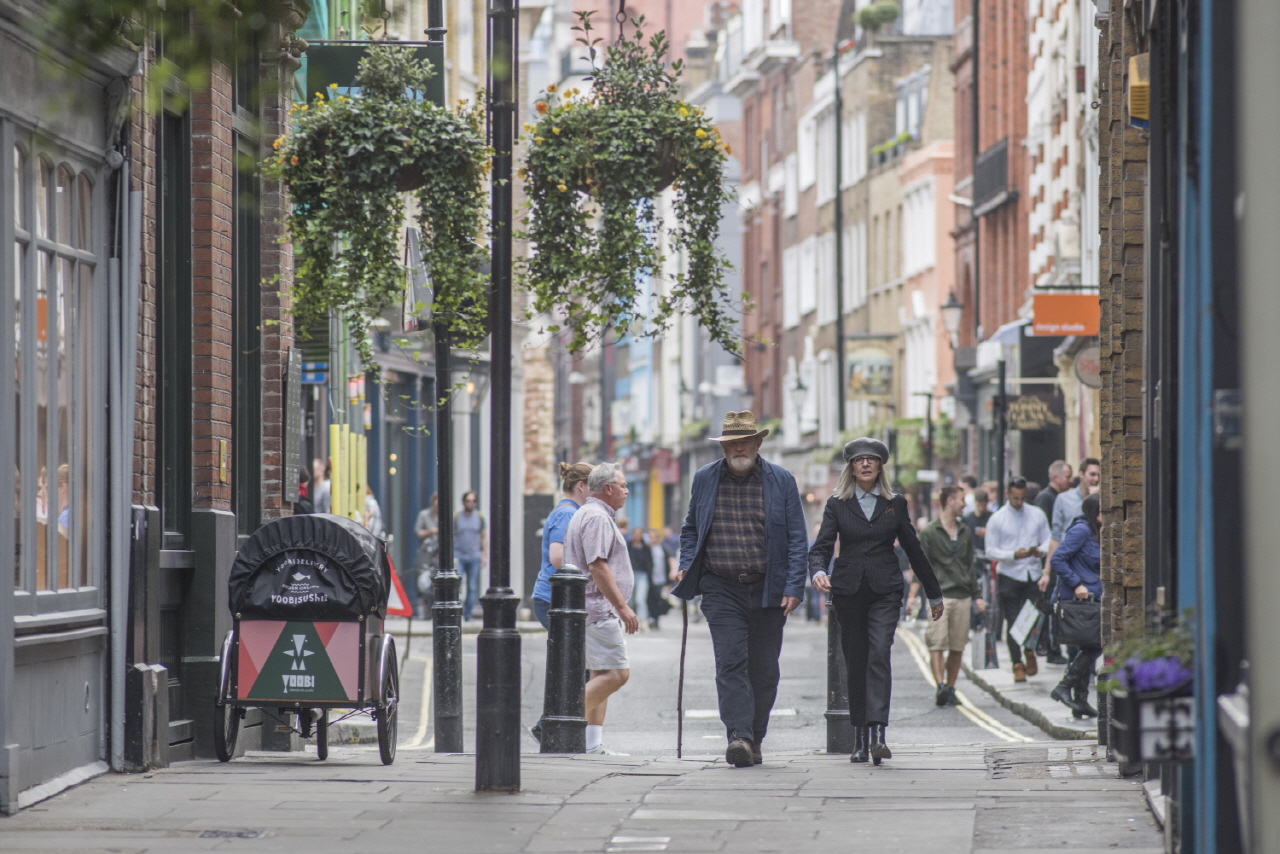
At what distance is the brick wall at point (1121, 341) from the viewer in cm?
1108

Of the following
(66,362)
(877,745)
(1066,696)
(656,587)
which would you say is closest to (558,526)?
(877,745)

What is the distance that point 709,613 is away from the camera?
1195 centimetres

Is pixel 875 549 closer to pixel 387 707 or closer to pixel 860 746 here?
pixel 860 746

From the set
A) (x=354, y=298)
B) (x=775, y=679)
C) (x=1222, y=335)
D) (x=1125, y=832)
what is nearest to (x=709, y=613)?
(x=775, y=679)

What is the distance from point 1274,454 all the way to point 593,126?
26.1 feet

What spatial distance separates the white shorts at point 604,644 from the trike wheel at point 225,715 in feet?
7.95

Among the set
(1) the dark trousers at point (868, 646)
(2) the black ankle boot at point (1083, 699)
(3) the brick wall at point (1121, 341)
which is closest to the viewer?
(3) the brick wall at point (1121, 341)

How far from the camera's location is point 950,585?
1875cm

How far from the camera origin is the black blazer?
12.1 m

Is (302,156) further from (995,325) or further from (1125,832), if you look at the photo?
(995,325)

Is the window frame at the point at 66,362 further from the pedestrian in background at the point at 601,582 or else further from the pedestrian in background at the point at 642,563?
the pedestrian in background at the point at 642,563

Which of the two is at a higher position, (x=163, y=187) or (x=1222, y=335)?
(x=163, y=187)

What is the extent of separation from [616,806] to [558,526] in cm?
419

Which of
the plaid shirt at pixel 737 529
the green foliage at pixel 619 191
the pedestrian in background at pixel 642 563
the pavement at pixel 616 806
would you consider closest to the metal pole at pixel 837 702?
the pavement at pixel 616 806
